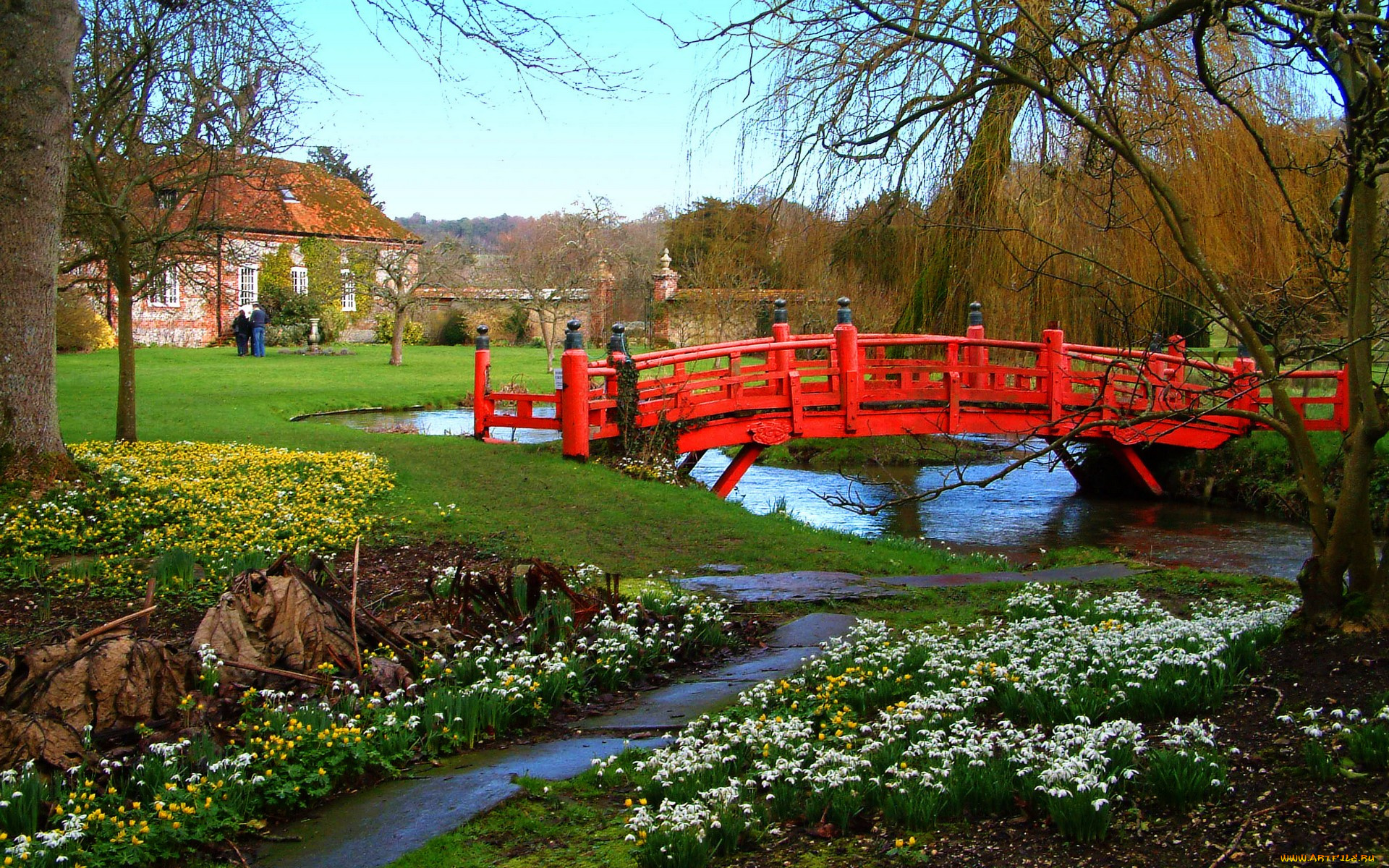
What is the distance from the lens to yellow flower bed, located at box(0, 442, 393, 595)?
830cm

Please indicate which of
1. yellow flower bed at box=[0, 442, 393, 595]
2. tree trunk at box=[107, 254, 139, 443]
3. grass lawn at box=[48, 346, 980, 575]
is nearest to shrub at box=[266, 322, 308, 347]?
grass lawn at box=[48, 346, 980, 575]

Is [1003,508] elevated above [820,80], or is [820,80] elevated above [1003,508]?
[820,80]

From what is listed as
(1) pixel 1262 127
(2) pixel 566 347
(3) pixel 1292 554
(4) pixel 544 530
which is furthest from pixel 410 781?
(1) pixel 1262 127

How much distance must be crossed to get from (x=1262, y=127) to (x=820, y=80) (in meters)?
5.95

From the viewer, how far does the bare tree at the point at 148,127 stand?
13.2 metres

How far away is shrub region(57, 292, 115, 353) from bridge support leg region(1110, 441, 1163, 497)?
91.1 ft

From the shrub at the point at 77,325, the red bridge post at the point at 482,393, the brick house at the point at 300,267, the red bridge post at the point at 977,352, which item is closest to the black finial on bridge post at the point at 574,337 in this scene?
the red bridge post at the point at 482,393

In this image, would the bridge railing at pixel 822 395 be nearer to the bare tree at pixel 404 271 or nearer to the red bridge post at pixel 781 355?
the red bridge post at pixel 781 355

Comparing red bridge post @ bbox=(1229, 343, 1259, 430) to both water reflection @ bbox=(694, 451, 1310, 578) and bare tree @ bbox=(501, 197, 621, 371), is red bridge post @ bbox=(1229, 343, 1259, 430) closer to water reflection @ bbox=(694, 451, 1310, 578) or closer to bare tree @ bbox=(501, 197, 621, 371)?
water reflection @ bbox=(694, 451, 1310, 578)

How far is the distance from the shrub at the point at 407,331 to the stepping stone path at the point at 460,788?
4230cm

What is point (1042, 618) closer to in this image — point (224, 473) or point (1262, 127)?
point (224, 473)

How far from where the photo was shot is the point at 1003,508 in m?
16.7

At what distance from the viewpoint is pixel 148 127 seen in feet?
48.8

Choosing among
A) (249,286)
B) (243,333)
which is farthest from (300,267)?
(243,333)
